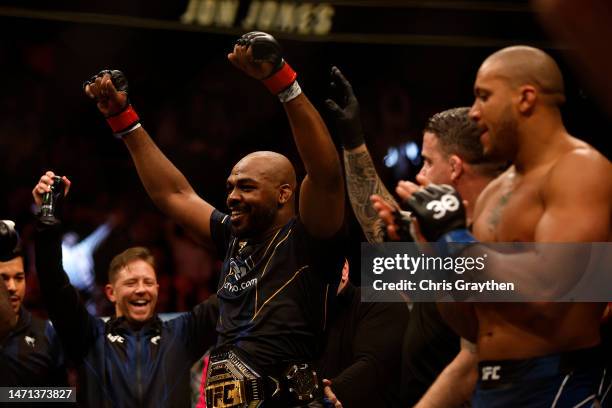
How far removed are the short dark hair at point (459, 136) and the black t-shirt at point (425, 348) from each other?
37cm

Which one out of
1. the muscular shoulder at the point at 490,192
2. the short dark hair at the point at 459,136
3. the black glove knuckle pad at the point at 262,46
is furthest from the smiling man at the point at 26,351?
the muscular shoulder at the point at 490,192

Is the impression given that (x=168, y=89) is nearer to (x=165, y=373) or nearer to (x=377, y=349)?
(x=165, y=373)

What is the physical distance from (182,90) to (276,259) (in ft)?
7.37

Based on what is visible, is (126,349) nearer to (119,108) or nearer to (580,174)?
(119,108)

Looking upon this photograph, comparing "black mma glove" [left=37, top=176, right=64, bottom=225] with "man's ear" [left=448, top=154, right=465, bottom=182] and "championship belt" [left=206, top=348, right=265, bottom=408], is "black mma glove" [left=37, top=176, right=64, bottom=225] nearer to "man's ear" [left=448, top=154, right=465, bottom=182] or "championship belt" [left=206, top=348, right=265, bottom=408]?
"championship belt" [left=206, top=348, right=265, bottom=408]

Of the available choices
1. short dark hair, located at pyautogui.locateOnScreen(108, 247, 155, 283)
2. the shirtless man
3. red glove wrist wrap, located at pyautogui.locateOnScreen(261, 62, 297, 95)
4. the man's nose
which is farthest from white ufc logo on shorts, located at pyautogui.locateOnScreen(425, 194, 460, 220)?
the man's nose

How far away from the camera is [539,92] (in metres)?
1.48

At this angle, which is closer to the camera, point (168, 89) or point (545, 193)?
point (545, 193)

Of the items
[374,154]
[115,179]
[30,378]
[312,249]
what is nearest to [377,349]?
[312,249]

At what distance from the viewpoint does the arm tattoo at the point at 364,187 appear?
230cm

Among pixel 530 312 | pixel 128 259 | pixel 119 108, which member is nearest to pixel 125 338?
pixel 128 259

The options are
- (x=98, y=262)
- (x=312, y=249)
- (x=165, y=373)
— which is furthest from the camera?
(x=98, y=262)

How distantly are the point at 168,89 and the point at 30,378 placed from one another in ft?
6.15

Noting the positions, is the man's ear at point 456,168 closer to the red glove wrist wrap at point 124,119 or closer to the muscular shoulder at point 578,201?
A: the muscular shoulder at point 578,201
